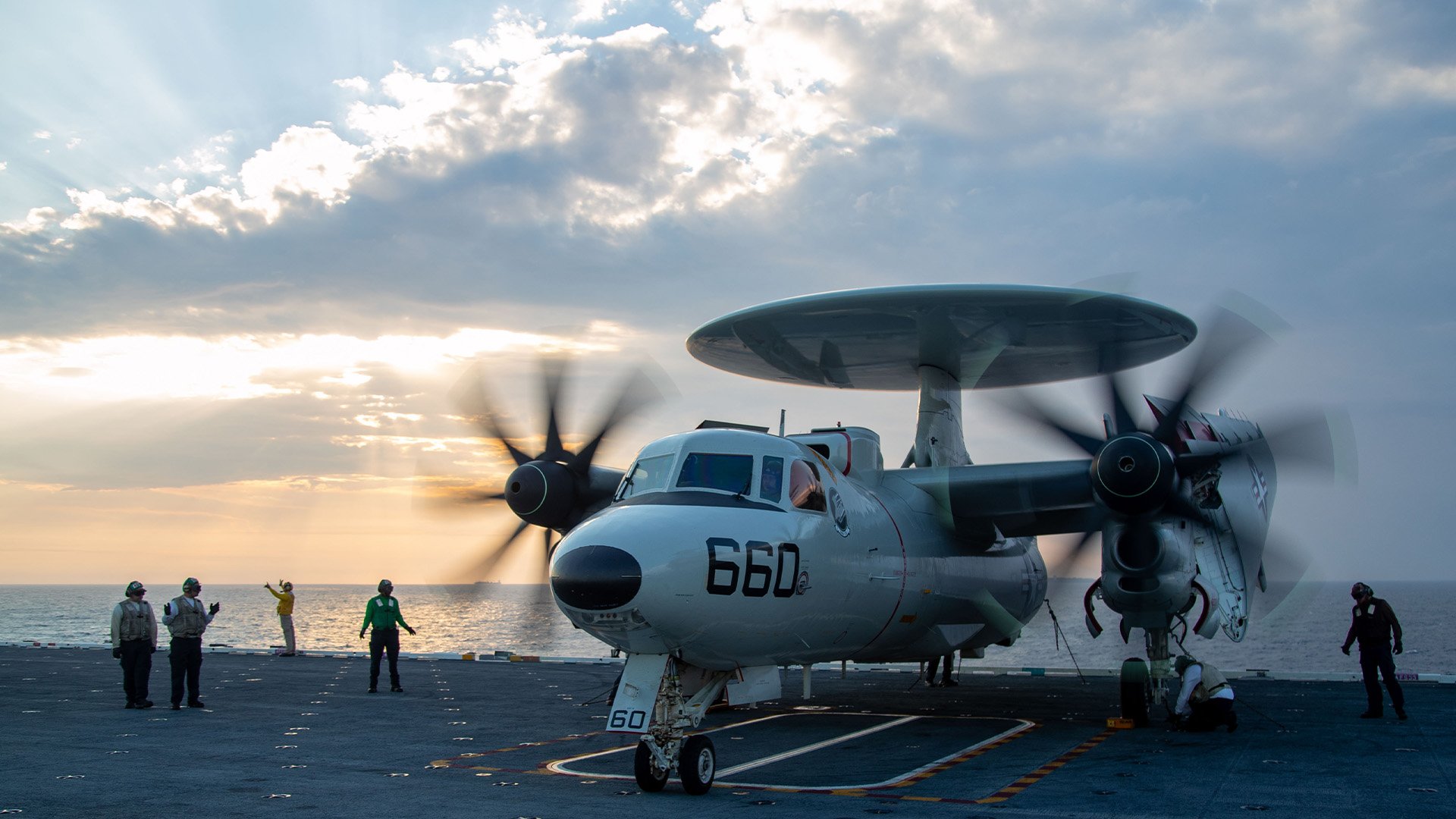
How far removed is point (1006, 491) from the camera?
631 inches

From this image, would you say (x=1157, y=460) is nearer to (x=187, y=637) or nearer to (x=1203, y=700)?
(x=1203, y=700)

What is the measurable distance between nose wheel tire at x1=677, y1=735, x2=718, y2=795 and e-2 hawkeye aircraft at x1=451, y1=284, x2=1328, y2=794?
0.09 feet

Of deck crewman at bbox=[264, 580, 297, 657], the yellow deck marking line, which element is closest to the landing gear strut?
the yellow deck marking line

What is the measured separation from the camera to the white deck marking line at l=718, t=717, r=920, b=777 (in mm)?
11820

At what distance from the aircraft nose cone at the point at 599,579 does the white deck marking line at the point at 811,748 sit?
321 cm

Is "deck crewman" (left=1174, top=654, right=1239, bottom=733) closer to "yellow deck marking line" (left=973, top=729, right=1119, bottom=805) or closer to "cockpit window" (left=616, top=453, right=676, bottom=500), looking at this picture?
"yellow deck marking line" (left=973, top=729, right=1119, bottom=805)

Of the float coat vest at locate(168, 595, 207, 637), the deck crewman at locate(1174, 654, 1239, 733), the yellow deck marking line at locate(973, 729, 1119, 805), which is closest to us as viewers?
the yellow deck marking line at locate(973, 729, 1119, 805)

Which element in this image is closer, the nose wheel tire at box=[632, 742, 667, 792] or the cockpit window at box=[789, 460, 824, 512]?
the nose wheel tire at box=[632, 742, 667, 792]

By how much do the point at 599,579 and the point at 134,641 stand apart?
11.0m

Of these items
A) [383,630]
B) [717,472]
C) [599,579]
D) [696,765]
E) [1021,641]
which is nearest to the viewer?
[599,579]

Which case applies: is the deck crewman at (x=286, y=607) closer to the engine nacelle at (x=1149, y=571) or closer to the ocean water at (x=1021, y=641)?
the ocean water at (x=1021, y=641)

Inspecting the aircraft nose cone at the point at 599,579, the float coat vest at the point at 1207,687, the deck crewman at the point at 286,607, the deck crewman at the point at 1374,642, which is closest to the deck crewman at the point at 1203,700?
the float coat vest at the point at 1207,687

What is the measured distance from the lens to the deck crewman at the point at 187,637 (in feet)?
53.7

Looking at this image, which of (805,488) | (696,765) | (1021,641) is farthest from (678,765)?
(1021,641)
